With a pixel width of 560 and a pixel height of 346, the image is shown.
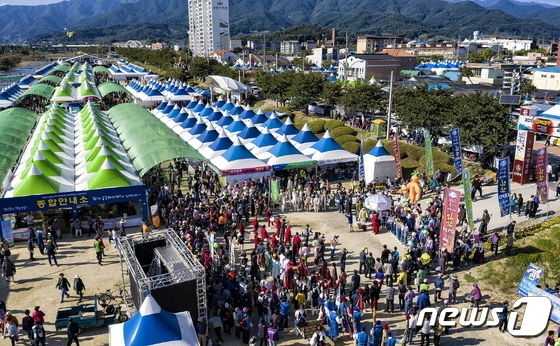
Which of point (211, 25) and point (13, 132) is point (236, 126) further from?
point (211, 25)

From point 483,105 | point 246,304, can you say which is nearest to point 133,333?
point 246,304

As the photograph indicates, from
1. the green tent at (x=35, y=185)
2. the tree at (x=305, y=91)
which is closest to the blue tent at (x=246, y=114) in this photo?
the tree at (x=305, y=91)

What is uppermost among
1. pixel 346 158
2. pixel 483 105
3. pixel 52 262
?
pixel 483 105

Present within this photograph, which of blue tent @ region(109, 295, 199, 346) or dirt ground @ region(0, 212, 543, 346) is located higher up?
blue tent @ region(109, 295, 199, 346)

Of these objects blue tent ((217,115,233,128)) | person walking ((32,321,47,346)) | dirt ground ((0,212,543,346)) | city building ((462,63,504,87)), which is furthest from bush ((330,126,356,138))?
city building ((462,63,504,87))

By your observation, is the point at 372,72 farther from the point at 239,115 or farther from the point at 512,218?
the point at 512,218

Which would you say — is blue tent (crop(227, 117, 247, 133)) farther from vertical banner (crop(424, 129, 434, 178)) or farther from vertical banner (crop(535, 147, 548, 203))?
vertical banner (crop(535, 147, 548, 203))

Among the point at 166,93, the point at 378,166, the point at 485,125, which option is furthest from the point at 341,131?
the point at 166,93
